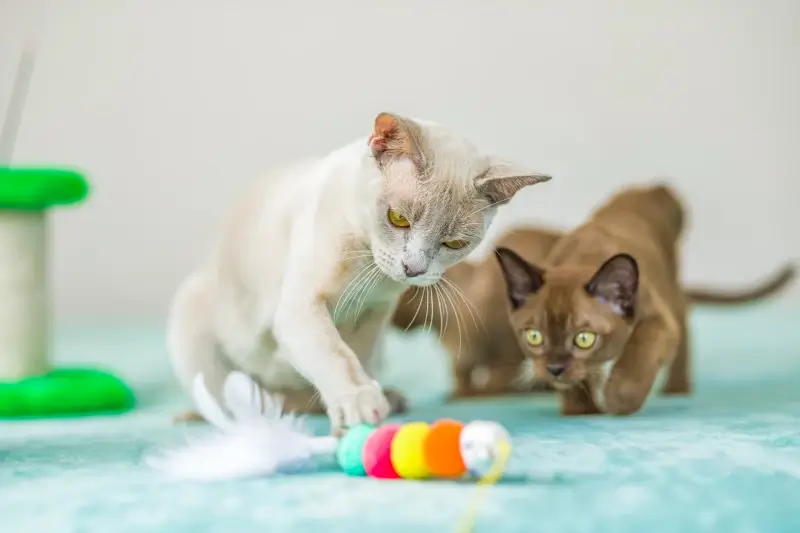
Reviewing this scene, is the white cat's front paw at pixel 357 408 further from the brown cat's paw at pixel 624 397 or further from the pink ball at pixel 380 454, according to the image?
the brown cat's paw at pixel 624 397

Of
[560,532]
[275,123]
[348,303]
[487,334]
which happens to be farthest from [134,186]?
[560,532]

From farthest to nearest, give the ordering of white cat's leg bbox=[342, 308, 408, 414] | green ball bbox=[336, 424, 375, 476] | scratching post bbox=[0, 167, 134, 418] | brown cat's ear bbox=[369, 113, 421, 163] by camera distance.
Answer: scratching post bbox=[0, 167, 134, 418], white cat's leg bbox=[342, 308, 408, 414], brown cat's ear bbox=[369, 113, 421, 163], green ball bbox=[336, 424, 375, 476]

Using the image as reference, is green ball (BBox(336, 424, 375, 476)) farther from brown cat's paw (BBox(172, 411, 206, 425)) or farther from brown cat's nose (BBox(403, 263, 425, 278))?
brown cat's paw (BBox(172, 411, 206, 425))

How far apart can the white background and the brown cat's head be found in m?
1.70

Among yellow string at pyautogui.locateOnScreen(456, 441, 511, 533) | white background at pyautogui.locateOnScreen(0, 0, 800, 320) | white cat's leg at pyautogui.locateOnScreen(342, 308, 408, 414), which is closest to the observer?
yellow string at pyautogui.locateOnScreen(456, 441, 511, 533)

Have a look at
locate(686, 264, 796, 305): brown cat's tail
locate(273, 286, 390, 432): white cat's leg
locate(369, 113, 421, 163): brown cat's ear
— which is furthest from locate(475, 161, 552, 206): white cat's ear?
locate(686, 264, 796, 305): brown cat's tail

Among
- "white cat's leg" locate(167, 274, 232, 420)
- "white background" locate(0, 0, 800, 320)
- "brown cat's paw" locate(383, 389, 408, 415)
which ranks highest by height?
"white background" locate(0, 0, 800, 320)

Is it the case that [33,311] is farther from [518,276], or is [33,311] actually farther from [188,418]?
[518,276]

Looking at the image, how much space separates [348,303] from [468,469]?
445 millimetres

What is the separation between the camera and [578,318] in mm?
1618

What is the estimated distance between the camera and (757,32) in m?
3.46

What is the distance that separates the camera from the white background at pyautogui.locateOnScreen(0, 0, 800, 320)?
334 centimetres

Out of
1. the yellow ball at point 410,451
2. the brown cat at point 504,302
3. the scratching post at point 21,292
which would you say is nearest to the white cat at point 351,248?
the yellow ball at point 410,451

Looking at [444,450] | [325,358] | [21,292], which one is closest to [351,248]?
[325,358]
